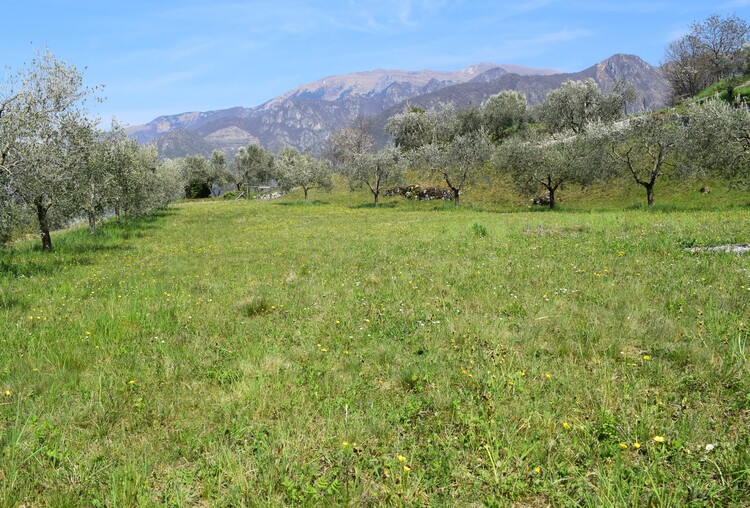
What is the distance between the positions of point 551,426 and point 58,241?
1180 inches

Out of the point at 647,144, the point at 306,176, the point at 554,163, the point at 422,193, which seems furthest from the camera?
the point at 306,176

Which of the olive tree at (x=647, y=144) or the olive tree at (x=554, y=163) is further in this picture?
the olive tree at (x=554, y=163)

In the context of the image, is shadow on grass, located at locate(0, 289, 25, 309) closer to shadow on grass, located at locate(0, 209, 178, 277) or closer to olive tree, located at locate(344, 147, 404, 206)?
shadow on grass, located at locate(0, 209, 178, 277)

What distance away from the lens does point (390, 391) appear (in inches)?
212

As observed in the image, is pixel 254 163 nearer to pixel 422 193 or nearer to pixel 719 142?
pixel 422 193

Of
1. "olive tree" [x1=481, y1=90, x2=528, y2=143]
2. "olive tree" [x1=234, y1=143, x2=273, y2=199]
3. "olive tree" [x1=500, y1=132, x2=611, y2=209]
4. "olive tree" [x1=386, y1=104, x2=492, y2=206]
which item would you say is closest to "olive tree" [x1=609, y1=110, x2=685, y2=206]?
"olive tree" [x1=500, y1=132, x2=611, y2=209]

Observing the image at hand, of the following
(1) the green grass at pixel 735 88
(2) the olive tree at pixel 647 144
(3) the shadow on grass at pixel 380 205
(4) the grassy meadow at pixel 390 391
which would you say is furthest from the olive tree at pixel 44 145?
(1) the green grass at pixel 735 88

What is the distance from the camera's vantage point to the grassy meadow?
3.69 m

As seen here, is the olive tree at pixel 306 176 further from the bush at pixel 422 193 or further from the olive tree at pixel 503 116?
the olive tree at pixel 503 116

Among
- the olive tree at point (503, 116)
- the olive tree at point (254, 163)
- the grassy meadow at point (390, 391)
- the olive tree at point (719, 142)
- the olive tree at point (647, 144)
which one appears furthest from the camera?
the olive tree at point (254, 163)

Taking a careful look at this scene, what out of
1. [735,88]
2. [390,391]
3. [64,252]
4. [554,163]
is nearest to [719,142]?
[554,163]

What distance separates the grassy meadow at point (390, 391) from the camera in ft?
12.1

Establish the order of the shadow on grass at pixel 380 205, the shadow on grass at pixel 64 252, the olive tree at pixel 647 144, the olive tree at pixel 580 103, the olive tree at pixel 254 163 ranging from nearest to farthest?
the shadow on grass at pixel 64 252, the olive tree at pixel 647 144, the shadow on grass at pixel 380 205, the olive tree at pixel 580 103, the olive tree at pixel 254 163

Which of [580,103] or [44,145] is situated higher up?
[580,103]
